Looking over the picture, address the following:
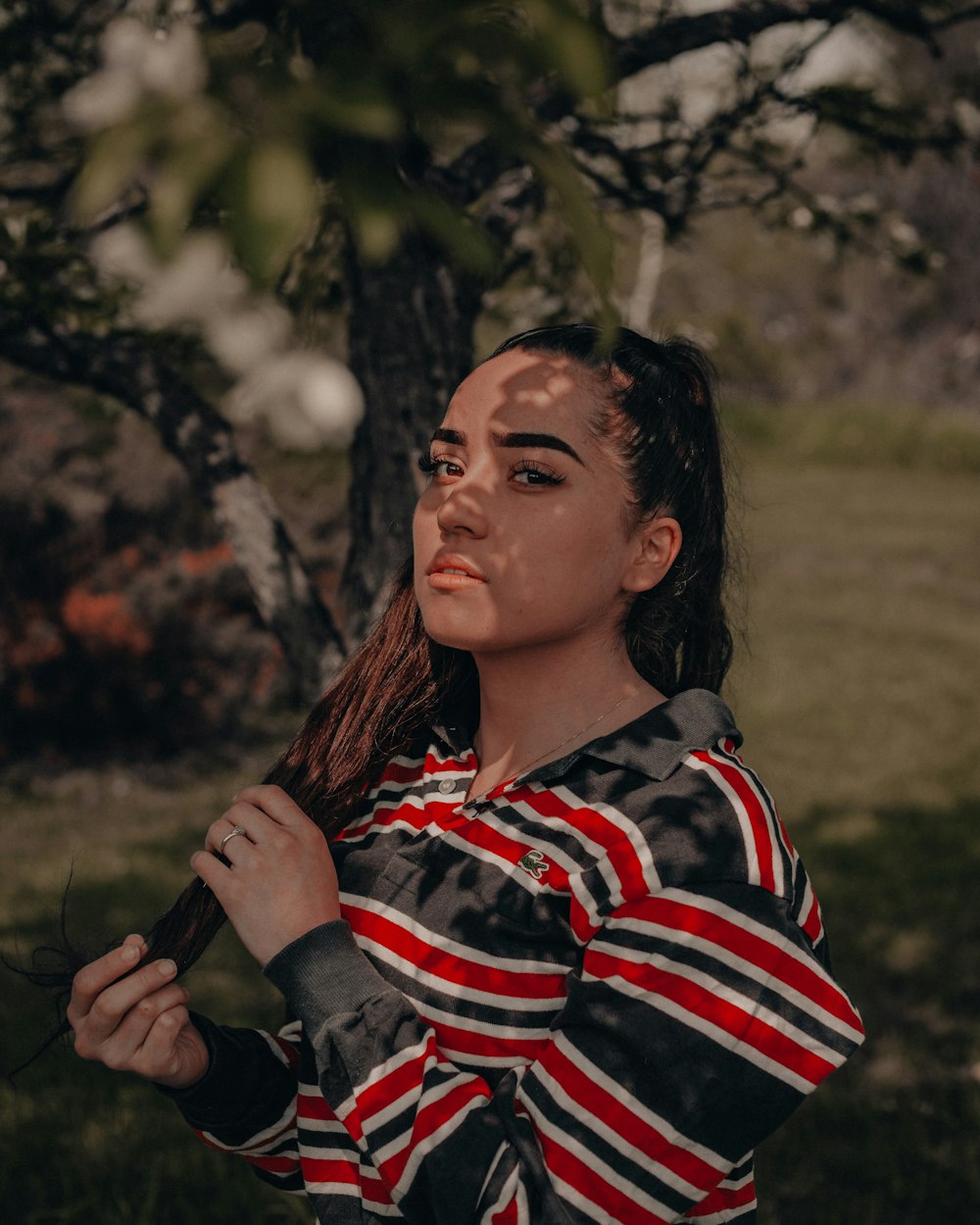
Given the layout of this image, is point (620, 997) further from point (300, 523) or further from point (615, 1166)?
point (300, 523)

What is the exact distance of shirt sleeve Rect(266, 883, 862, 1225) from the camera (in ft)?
4.49

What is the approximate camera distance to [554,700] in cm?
180

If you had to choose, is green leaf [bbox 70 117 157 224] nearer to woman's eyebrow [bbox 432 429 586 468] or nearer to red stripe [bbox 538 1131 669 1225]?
woman's eyebrow [bbox 432 429 586 468]

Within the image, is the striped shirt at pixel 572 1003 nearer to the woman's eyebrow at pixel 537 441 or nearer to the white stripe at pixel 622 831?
the white stripe at pixel 622 831

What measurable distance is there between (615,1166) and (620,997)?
0.59 ft

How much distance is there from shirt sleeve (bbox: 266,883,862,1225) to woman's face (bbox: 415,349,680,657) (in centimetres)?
43

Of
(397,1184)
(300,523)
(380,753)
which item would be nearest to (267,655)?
(300,523)

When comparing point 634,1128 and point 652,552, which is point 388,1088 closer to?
point 634,1128

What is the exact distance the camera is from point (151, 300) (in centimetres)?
326

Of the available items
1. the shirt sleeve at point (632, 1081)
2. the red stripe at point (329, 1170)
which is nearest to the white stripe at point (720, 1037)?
the shirt sleeve at point (632, 1081)

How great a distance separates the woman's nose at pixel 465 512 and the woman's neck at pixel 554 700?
0.21 metres

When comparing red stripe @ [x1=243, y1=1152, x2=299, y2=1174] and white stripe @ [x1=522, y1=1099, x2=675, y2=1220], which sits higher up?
white stripe @ [x1=522, y1=1099, x2=675, y2=1220]

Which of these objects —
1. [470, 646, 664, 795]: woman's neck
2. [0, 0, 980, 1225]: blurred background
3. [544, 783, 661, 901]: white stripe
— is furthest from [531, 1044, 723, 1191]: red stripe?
[0, 0, 980, 1225]: blurred background

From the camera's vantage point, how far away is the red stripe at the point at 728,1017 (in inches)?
54.2
